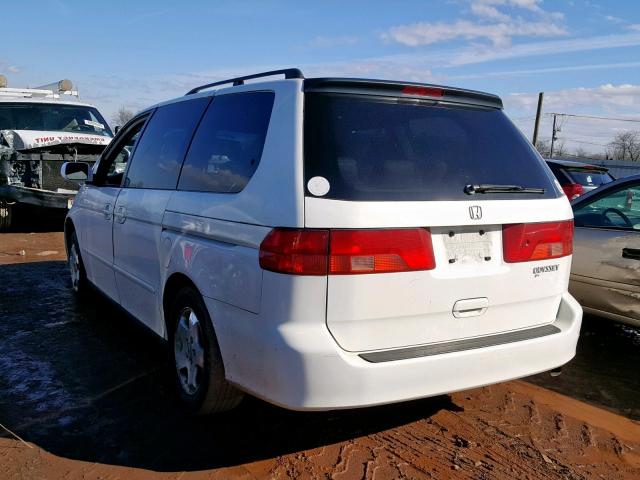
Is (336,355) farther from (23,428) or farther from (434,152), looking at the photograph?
(23,428)

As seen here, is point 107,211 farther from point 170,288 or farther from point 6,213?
point 6,213

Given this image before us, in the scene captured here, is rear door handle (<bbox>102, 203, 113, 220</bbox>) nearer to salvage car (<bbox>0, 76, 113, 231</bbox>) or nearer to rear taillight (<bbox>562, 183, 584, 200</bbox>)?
salvage car (<bbox>0, 76, 113, 231</bbox>)

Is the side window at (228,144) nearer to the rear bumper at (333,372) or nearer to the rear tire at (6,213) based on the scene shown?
Answer: the rear bumper at (333,372)

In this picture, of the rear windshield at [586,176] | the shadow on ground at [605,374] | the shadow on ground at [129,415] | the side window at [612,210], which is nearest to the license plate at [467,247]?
the shadow on ground at [129,415]

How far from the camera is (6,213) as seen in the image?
10.4 metres

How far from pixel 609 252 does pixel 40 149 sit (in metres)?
9.13

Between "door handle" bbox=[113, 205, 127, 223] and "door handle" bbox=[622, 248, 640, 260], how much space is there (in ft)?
12.1

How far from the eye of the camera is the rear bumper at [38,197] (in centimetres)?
994

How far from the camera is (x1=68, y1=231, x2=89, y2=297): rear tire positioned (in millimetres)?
5730

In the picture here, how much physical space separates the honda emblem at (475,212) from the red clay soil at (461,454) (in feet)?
4.09

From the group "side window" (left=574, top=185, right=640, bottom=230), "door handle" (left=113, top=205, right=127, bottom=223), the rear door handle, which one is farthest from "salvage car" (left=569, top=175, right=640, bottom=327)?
the rear door handle

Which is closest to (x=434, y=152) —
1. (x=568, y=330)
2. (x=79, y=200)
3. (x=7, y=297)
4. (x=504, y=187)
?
(x=504, y=187)

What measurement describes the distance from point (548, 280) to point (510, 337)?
41cm

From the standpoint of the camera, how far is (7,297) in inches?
240
